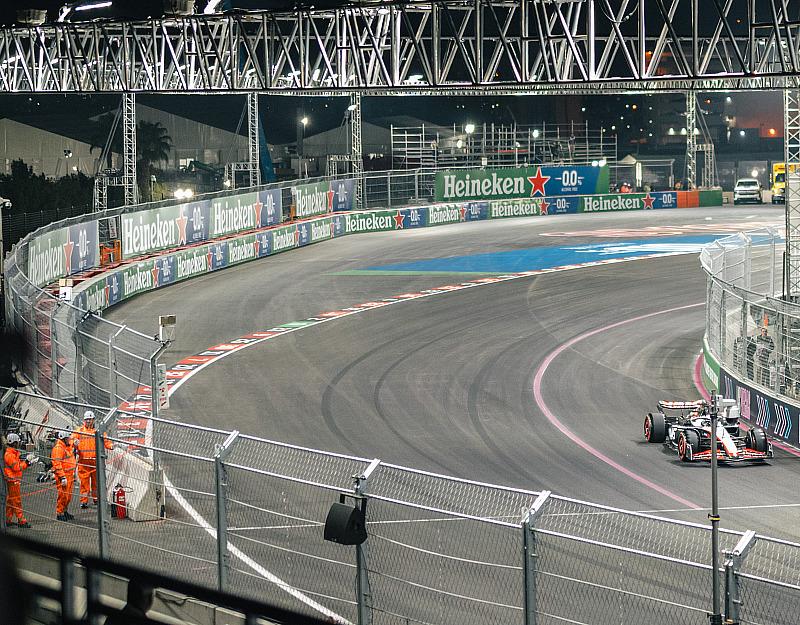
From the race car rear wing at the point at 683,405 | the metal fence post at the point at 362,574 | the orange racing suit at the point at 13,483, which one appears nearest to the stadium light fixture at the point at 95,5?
the race car rear wing at the point at 683,405

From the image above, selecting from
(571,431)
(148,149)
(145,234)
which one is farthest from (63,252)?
(148,149)

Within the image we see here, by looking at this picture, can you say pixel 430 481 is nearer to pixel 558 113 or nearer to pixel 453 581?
pixel 453 581

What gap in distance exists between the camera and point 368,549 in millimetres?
10266

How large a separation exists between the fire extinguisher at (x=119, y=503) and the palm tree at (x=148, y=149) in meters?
60.5

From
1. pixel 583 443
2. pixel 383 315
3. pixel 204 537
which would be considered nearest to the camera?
pixel 204 537

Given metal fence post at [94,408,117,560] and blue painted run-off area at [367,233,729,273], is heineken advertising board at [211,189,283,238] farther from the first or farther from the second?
metal fence post at [94,408,117,560]

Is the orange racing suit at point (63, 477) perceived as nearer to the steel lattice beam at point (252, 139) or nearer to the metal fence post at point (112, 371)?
the metal fence post at point (112, 371)

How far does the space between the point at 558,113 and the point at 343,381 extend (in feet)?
209

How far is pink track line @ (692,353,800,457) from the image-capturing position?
21094mm

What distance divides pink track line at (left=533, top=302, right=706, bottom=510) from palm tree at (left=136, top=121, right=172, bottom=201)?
4428 cm

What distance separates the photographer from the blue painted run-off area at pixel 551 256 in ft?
151

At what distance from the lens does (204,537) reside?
42.2ft

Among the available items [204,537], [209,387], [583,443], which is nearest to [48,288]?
[209,387]

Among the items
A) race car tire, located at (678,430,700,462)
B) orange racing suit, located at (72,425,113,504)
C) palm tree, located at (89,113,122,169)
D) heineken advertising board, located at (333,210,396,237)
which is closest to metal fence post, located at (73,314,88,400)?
orange racing suit, located at (72,425,113,504)
